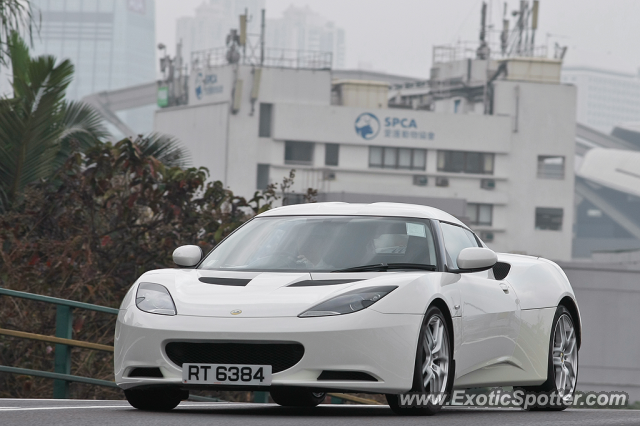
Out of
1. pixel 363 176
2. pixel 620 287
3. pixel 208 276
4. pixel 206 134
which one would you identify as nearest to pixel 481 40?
pixel 363 176

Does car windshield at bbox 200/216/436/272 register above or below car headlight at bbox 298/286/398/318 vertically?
above

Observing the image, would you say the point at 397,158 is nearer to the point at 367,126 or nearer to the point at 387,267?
the point at 367,126

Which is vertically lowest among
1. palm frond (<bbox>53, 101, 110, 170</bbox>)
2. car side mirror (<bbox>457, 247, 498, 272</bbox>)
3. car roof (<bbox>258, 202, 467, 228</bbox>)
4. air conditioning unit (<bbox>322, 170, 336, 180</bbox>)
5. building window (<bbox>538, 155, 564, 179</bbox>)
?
air conditioning unit (<bbox>322, 170, 336, 180</bbox>)

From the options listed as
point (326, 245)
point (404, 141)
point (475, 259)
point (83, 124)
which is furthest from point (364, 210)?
point (404, 141)

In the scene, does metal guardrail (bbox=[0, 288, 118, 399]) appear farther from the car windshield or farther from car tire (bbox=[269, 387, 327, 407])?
the car windshield

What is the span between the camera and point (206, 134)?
98.7 meters

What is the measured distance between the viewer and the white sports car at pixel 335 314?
651 centimetres

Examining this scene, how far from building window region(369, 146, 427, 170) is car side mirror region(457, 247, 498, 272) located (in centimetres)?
9209

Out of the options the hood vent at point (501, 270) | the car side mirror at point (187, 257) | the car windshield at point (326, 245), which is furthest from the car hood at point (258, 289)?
the hood vent at point (501, 270)

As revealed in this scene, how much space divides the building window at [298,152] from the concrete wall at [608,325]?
62595 millimetres

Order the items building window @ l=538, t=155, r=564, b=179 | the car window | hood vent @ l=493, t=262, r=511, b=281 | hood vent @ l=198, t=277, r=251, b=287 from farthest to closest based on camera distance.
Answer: building window @ l=538, t=155, r=564, b=179, hood vent @ l=493, t=262, r=511, b=281, the car window, hood vent @ l=198, t=277, r=251, b=287

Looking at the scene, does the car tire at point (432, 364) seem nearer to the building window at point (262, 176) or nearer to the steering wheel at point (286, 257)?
the steering wheel at point (286, 257)

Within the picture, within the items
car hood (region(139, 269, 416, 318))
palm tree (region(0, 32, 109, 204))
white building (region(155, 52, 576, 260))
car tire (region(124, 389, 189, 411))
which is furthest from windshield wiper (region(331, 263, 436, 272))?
white building (region(155, 52, 576, 260))

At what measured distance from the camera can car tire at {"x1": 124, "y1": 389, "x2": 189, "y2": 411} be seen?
7117 mm
